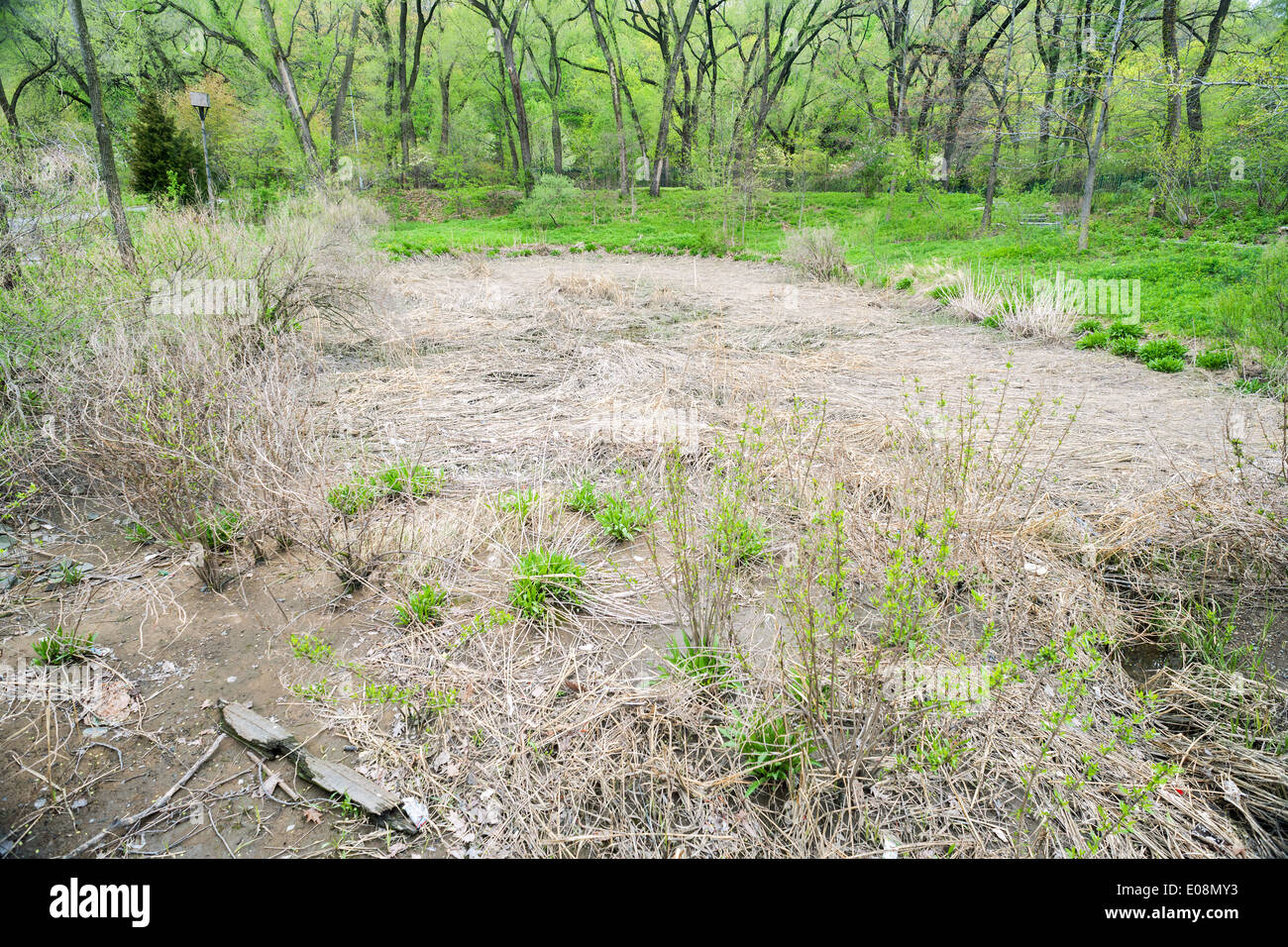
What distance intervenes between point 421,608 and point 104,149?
5278 mm

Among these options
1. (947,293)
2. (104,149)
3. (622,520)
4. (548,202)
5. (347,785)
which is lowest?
(347,785)

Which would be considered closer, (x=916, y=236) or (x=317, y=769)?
(x=317, y=769)

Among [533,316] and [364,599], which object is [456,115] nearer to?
[533,316]

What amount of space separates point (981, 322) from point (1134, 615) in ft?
21.1

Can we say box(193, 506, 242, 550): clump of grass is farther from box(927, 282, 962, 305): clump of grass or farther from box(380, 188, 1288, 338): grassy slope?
box(927, 282, 962, 305): clump of grass

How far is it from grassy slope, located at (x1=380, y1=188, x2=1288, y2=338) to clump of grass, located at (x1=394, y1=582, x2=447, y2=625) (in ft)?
26.2

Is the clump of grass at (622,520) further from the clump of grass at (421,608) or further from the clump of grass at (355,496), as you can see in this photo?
the clump of grass at (355,496)

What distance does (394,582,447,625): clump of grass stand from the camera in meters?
2.87

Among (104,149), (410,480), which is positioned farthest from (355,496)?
(104,149)

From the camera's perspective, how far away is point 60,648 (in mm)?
2631

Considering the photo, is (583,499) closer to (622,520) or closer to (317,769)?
(622,520)

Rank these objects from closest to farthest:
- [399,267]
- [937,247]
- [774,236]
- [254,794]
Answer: [254,794], [399,267], [937,247], [774,236]
